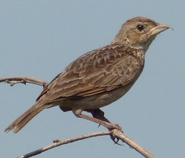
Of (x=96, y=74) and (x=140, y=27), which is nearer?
(x=96, y=74)

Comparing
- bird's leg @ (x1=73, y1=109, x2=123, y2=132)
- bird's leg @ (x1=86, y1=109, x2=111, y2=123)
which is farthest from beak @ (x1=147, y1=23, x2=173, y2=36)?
bird's leg @ (x1=73, y1=109, x2=123, y2=132)

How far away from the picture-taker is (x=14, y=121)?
7.71 m

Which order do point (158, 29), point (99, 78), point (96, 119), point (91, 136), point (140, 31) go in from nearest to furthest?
point (91, 136) < point (96, 119) < point (99, 78) < point (158, 29) < point (140, 31)

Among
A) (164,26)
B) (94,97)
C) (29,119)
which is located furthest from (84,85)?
(164,26)

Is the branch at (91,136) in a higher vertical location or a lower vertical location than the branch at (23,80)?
lower

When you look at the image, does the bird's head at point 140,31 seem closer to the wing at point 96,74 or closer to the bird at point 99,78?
the bird at point 99,78

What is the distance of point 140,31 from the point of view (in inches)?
368

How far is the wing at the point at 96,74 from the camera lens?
320 inches

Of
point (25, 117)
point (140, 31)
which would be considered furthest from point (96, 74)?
point (25, 117)

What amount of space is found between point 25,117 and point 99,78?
1616 millimetres

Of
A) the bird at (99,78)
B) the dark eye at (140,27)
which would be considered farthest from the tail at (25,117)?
the dark eye at (140,27)

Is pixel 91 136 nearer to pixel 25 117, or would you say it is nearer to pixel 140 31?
pixel 25 117

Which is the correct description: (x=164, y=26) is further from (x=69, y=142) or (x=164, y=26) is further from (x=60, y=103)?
(x=69, y=142)

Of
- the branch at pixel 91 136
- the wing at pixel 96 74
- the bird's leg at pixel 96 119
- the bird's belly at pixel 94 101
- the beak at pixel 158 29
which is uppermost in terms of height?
the beak at pixel 158 29
